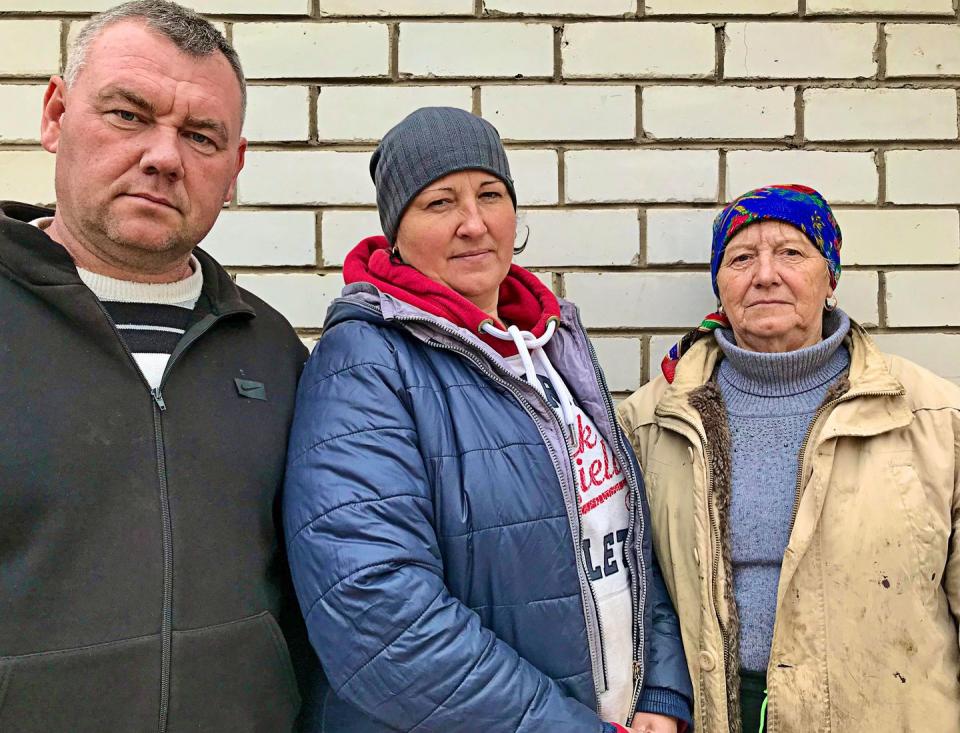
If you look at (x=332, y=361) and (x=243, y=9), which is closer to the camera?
(x=332, y=361)

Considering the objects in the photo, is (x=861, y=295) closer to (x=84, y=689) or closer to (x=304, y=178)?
(x=304, y=178)

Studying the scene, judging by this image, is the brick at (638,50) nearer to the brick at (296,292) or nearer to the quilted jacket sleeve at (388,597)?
the brick at (296,292)

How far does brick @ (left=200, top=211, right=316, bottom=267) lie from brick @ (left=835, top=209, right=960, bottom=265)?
2.02 m

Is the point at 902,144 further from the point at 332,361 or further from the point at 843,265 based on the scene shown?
the point at 332,361

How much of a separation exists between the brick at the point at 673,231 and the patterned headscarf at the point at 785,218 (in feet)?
1.47

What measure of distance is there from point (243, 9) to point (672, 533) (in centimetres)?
237

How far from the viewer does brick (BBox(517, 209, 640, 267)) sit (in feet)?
9.34

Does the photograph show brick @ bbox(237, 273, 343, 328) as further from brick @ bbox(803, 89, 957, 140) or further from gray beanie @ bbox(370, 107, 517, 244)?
brick @ bbox(803, 89, 957, 140)

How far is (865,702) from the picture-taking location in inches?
75.5

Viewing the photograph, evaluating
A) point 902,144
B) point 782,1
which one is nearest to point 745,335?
point 902,144

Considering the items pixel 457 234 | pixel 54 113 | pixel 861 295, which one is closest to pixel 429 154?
pixel 457 234

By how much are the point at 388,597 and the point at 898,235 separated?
2.46 metres

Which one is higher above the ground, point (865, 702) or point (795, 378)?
point (795, 378)

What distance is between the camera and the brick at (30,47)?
2.72 metres
